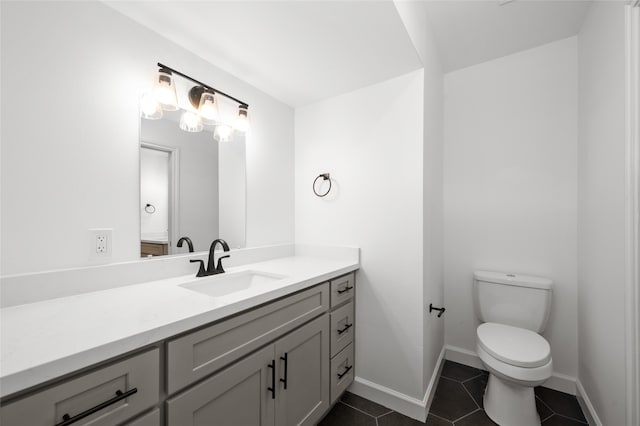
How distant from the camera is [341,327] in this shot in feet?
5.49

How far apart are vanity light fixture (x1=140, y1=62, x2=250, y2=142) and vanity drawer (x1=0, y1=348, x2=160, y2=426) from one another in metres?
1.13

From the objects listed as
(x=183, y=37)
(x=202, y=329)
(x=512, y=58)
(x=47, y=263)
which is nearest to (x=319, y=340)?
(x=202, y=329)

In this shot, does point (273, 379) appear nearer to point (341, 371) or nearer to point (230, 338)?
point (230, 338)

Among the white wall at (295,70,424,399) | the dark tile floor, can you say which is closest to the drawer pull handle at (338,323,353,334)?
the white wall at (295,70,424,399)

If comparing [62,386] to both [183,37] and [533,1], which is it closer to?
[183,37]

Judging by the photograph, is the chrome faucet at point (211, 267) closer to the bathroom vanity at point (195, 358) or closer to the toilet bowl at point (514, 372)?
the bathroom vanity at point (195, 358)

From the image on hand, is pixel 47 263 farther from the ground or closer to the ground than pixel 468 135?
closer to the ground

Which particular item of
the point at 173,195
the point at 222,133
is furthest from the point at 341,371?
the point at 222,133

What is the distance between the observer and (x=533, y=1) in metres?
1.56

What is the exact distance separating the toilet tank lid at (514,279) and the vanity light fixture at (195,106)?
2.04 metres

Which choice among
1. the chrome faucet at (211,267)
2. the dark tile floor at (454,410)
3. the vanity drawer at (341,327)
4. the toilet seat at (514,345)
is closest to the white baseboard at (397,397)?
the dark tile floor at (454,410)

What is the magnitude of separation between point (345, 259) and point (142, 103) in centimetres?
149

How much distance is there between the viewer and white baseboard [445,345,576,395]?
6.02 ft

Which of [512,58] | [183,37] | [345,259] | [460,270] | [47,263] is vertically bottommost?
[460,270]
